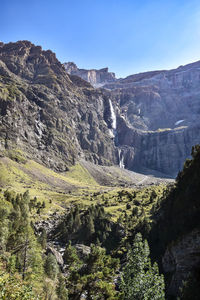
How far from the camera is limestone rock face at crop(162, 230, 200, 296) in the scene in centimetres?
3469

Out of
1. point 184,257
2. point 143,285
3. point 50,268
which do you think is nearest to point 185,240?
point 184,257

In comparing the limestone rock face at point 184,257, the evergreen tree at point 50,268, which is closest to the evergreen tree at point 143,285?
the limestone rock face at point 184,257

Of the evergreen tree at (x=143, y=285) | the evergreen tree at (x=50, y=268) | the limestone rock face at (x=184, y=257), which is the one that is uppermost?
the evergreen tree at (x=143, y=285)

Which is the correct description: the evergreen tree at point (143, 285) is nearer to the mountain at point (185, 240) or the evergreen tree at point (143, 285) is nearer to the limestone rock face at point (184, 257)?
the mountain at point (185, 240)

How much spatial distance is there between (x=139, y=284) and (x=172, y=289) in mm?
25708

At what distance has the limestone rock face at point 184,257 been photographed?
114ft

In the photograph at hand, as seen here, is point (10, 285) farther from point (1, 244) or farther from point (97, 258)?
point (1, 244)

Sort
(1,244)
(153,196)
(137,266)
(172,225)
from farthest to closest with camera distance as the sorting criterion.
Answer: (153,196) < (172,225) < (1,244) < (137,266)

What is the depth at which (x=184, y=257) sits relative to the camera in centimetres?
3681

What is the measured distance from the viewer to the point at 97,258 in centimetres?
3309

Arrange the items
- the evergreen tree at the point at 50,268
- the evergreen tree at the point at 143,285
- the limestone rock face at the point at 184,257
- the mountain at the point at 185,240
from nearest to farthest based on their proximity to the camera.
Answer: the evergreen tree at the point at 143,285
the mountain at the point at 185,240
the limestone rock face at the point at 184,257
the evergreen tree at the point at 50,268

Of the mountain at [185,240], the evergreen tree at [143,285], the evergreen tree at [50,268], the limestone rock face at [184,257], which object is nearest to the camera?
the evergreen tree at [143,285]

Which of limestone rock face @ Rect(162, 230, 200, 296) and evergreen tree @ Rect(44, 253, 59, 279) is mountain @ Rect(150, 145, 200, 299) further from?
evergreen tree @ Rect(44, 253, 59, 279)

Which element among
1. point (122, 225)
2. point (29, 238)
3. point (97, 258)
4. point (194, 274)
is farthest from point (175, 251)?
point (122, 225)
